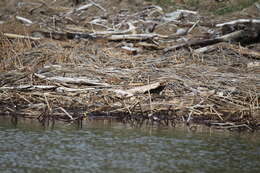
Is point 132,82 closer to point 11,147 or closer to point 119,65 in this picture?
point 119,65

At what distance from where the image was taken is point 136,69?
41.2 feet

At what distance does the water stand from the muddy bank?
777 mm

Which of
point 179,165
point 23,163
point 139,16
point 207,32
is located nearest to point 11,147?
point 23,163

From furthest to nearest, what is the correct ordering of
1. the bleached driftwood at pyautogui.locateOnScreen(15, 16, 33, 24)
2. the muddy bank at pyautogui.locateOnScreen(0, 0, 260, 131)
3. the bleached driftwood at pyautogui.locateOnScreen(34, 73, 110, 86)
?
1. the bleached driftwood at pyautogui.locateOnScreen(15, 16, 33, 24)
2. the bleached driftwood at pyautogui.locateOnScreen(34, 73, 110, 86)
3. the muddy bank at pyautogui.locateOnScreen(0, 0, 260, 131)

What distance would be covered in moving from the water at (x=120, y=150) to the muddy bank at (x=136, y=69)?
78 cm

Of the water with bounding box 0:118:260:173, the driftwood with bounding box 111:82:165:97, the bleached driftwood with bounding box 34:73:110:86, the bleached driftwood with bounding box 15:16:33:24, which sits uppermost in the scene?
the bleached driftwood with bounding box 15:16:33:24

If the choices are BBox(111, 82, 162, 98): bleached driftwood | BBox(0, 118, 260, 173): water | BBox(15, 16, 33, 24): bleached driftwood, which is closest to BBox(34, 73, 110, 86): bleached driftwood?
BBox(111, 82, 162, 98): bleached driftwood

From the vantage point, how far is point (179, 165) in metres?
7.84

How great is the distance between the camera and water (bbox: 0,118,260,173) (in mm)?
7703

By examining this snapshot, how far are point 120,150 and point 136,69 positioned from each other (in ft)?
14.0

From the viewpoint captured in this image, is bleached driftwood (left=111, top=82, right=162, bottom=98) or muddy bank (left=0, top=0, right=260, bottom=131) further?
bleached driftwood (left=111, top=82, right=162, bottom=98)

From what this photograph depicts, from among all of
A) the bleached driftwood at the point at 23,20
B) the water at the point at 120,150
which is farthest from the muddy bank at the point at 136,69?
the water at the point at 120,150

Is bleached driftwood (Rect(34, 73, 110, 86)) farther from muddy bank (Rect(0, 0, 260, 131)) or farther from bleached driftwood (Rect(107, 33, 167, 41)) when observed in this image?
bleached driftwood (Rect(107, 33, 167, 41))

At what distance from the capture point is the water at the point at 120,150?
25.3 feet
